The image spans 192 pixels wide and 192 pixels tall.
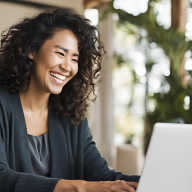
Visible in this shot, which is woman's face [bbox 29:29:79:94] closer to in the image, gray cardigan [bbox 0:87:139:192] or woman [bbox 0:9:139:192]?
woman [bbox 0:9:139:192]

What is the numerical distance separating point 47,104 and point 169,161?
0.96 meters

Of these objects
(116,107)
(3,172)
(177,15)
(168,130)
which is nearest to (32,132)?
(3,172)

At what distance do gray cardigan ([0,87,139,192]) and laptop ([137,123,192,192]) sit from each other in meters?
0.49

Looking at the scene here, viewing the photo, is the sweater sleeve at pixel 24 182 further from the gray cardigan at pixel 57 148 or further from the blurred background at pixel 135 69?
the blurred background at pixel 135 69

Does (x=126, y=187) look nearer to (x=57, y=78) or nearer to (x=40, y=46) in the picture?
(x=57, y=78)

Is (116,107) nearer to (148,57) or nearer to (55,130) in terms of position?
(148,57)

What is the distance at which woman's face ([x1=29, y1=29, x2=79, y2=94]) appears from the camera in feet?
4.40

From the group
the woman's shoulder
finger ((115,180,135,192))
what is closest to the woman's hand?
finger ((115,180,135,192))

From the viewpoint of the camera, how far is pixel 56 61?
52.4 inches

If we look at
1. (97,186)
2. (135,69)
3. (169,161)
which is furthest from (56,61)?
(135,69)

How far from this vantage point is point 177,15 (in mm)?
2855

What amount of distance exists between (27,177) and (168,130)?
0.55 metres

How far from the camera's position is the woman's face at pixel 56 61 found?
1341 mm

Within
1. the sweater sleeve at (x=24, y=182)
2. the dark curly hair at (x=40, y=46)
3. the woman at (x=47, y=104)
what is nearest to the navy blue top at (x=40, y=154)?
the woman at (x=47, y=104)
